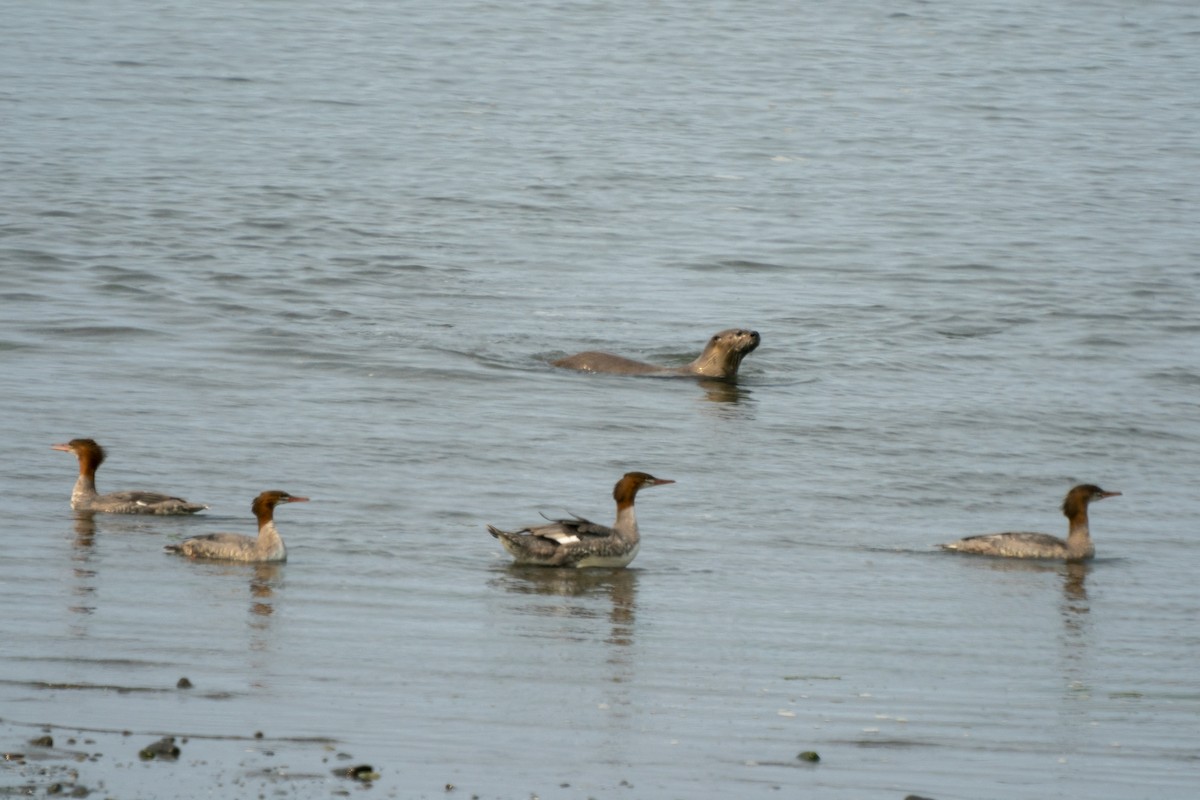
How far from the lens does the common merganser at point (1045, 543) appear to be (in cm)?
1283

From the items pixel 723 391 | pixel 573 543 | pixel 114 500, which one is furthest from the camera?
pixel 723 391

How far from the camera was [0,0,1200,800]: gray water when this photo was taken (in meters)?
8.71

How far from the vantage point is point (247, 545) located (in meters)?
11.6

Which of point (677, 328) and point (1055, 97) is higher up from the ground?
point (1055, 97)

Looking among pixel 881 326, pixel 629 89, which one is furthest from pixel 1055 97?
pixel 881 326

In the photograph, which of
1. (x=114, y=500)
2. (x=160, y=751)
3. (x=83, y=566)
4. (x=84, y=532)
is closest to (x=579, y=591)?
(x=83, y=566)

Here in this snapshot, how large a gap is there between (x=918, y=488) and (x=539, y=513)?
345 centimetres

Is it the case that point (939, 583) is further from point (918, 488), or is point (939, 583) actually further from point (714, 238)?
point (714, 238)

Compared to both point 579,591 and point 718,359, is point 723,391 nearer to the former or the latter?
point 718,359

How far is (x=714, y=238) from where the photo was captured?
28.7m

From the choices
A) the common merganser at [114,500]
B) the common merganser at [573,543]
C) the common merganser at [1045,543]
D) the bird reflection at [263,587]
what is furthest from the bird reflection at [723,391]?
the bird reflection at [263,587]

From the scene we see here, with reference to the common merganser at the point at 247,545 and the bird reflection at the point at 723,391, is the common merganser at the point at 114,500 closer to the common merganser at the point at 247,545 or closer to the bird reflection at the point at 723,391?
the common merganser at the point at 247,545

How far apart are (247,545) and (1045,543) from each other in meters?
5.04

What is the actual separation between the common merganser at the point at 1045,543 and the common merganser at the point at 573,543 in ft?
7.39
